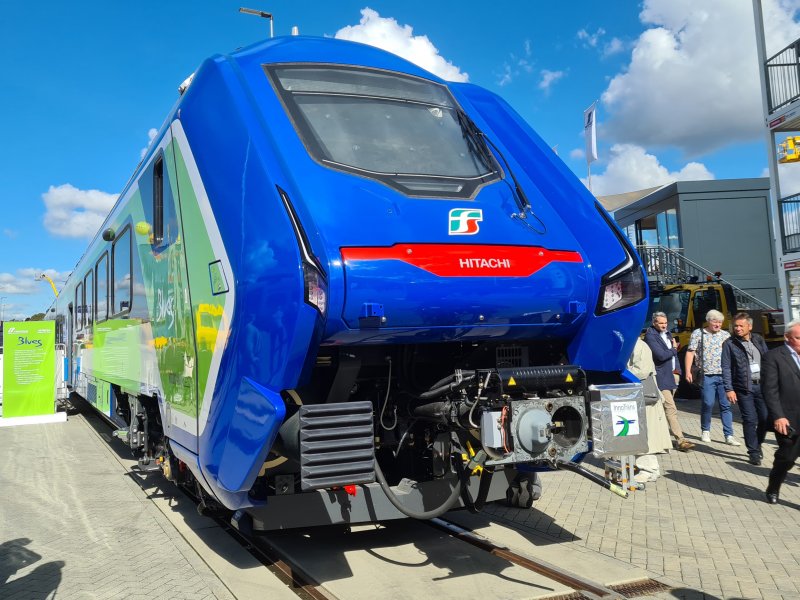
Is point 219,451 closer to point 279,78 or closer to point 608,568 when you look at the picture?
point 279,78

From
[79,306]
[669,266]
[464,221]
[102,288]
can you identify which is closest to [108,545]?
[464,221]

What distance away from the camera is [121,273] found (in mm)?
7238

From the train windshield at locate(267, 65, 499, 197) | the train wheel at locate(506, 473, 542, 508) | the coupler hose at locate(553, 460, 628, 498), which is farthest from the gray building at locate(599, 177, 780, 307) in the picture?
the coupler hose at locate(553, 460, 628, 498)

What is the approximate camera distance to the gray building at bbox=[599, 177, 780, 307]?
25.3 metres

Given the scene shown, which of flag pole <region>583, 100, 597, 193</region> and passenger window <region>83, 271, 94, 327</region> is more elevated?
flag pole <region>583, 100, 597, 193</region>

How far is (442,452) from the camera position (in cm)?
414

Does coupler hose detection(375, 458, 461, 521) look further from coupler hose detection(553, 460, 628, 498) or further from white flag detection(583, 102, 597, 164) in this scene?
white flag detection(583, 102, 597, 164)

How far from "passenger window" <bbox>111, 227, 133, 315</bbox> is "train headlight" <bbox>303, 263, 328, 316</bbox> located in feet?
12.8

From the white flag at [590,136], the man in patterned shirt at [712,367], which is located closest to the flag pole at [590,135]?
the white flag at [590,136]

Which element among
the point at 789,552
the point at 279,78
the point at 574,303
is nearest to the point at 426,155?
the point at 279,78

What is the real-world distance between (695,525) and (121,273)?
19.7 feet

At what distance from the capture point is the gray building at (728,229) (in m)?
25.3

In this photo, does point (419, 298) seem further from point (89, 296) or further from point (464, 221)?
point (89, 296)

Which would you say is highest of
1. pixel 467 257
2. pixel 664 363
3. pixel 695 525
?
pixel 467 257
